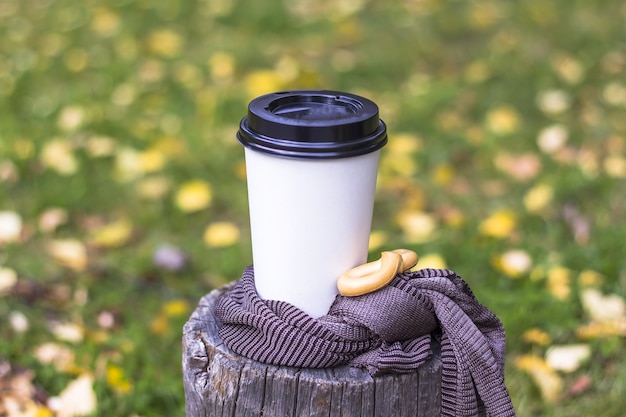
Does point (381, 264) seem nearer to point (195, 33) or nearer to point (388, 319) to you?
point (388, 319)

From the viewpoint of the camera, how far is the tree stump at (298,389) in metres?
1.34

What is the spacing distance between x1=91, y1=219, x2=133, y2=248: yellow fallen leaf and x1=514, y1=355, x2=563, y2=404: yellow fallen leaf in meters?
1.53

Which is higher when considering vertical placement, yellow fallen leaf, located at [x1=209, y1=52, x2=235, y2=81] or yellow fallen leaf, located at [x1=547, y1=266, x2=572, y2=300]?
yellow fallen leaf, located at [x1=209, y1=52, x2=235, y2=81]

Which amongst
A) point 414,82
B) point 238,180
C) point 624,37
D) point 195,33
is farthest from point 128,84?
point 624,37

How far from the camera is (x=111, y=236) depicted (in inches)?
112

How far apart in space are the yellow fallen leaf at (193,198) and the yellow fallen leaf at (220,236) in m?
0.19

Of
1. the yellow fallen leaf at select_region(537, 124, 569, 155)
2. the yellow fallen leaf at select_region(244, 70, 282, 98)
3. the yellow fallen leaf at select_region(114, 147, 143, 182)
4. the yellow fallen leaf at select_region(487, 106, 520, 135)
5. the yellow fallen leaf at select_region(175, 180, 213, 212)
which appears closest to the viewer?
the yellow fallen leaf at select_region(175, 180, 213, 212)

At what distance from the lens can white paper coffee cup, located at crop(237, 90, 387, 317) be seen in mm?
1247

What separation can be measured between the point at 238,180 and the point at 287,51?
133cm

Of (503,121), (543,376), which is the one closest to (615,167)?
(503,121)

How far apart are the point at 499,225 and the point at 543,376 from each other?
76cm

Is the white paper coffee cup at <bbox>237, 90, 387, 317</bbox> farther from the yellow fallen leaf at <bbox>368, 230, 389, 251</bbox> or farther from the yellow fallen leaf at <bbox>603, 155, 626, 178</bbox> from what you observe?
the yellow fallen leaf at <bbox>603, 155, 626, 178</bbox>

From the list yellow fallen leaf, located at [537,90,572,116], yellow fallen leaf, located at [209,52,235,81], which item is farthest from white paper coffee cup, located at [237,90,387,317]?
yellow fallen leaf, located at [209,52,235,81]

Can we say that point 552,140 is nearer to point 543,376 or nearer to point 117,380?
point 543,376
